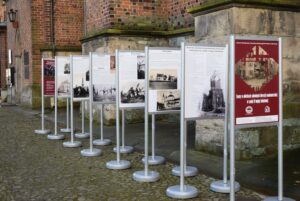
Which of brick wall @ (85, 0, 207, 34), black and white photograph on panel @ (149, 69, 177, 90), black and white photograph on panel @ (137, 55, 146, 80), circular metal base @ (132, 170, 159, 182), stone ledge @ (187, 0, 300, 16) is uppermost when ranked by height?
brick wall @ (85, 0, 207, 34)

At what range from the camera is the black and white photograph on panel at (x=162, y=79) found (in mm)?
5945

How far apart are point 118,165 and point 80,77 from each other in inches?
110

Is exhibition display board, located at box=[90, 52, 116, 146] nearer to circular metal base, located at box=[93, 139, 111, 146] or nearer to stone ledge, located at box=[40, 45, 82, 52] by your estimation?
circular metal base, located at box=[93, 139, 111, 146]

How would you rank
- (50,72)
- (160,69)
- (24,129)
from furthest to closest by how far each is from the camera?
(24,129)
(50,72)
(160,69)

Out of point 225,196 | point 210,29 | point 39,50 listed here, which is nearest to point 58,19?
point 39,50

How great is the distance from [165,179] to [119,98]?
1.46m

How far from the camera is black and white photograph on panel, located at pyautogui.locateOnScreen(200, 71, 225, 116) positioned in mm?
5285

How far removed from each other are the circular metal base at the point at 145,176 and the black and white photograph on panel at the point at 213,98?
3.93ft

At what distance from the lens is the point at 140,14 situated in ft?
38.4

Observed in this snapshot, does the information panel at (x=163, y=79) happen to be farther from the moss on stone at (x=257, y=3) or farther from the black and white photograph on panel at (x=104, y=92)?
the black and white photograph on panel at (x=104, y=92)

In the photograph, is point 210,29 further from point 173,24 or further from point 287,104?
point 173,24

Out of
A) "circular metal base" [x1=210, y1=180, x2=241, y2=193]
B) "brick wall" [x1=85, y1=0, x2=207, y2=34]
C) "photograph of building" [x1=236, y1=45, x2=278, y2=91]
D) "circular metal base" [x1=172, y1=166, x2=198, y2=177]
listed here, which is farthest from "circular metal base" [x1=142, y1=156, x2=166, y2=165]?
"brick wall" [x1=85, y1=0, x2=207, y2=34]

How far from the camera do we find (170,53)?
607cm

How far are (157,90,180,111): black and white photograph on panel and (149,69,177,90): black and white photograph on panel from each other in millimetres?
72
